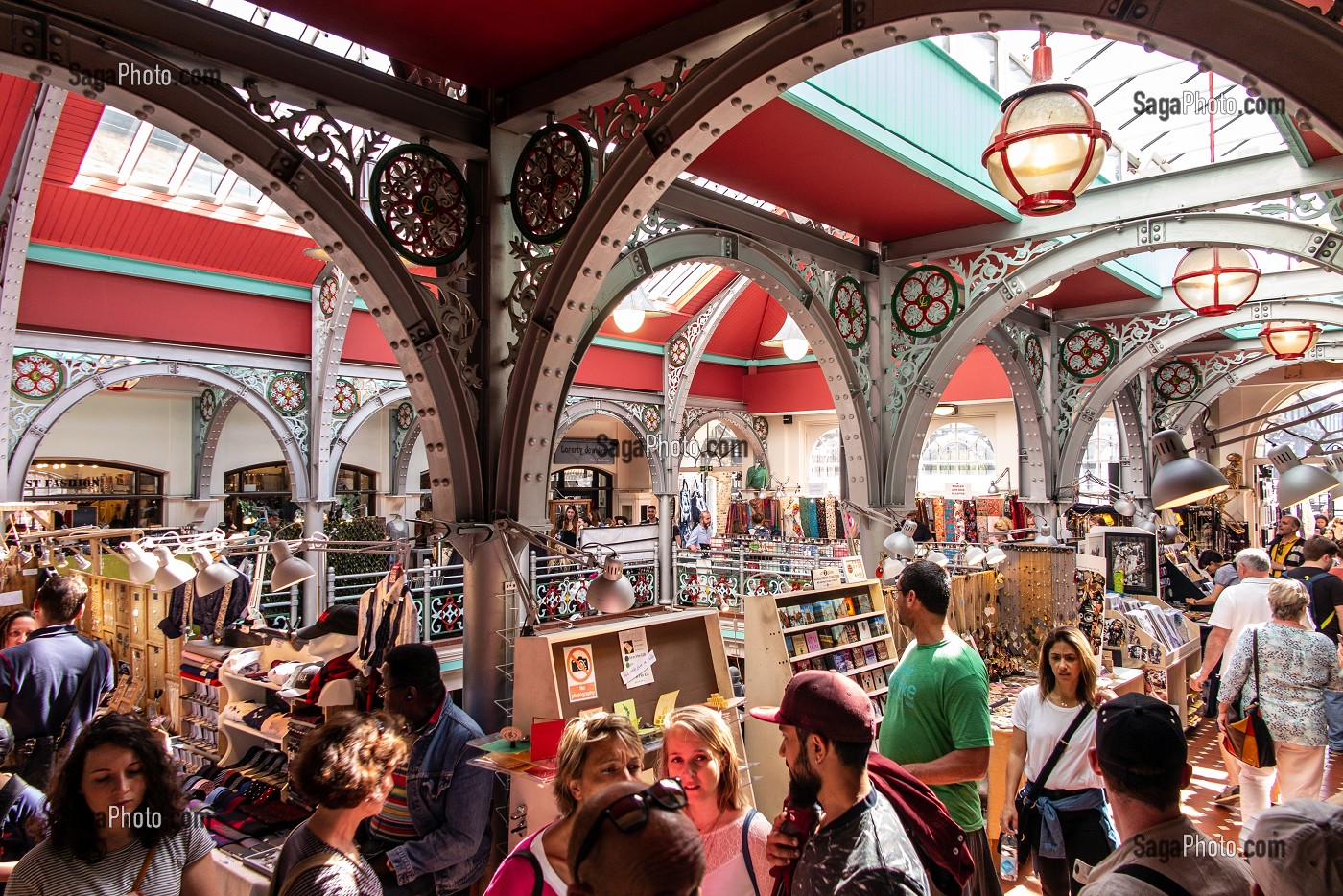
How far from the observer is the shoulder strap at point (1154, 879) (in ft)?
5.72

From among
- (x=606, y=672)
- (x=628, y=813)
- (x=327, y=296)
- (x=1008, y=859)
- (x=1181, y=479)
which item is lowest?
(x=1008, y=859)

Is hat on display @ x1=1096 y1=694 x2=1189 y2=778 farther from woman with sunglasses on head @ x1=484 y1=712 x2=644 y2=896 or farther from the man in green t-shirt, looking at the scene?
woman with sunglasses on head @ x1=484 y1=712 x2=644 y2=896

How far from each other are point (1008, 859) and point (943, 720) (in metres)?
2.54

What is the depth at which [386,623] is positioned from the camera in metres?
4.87

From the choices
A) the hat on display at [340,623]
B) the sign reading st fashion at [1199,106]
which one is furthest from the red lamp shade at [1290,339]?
the hat on display at [340,623]

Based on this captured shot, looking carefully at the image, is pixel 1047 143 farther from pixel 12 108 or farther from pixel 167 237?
pixel 167 237

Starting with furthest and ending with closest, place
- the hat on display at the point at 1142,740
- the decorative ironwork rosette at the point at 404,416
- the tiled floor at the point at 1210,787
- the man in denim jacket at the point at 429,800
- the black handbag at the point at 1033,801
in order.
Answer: the decorative ironwork rosette at the point at 404,416
the tiled floor at the point at 1210,787
the black handbag at the point at 1033,801
the man in denim jacket at the point at 429,800
the hat on display at the point at 1142,740

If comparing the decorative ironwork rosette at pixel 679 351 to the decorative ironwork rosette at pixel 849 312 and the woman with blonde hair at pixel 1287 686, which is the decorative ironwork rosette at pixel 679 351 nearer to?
the decorative ironwork rosette at pixel 849 312

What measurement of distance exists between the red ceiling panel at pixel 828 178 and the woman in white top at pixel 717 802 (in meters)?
3.40

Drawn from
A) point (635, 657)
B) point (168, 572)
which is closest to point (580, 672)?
point (635, 657)

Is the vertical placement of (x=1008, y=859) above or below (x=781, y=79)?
below

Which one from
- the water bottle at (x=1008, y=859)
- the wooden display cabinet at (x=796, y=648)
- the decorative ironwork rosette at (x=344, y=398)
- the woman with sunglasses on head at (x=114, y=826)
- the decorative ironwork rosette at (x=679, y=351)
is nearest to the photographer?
the woman with sunglasses on head at (x=114, y=826)

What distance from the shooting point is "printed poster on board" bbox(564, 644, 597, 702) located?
12.4ft

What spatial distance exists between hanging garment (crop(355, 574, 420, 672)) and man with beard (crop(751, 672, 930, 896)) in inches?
134
